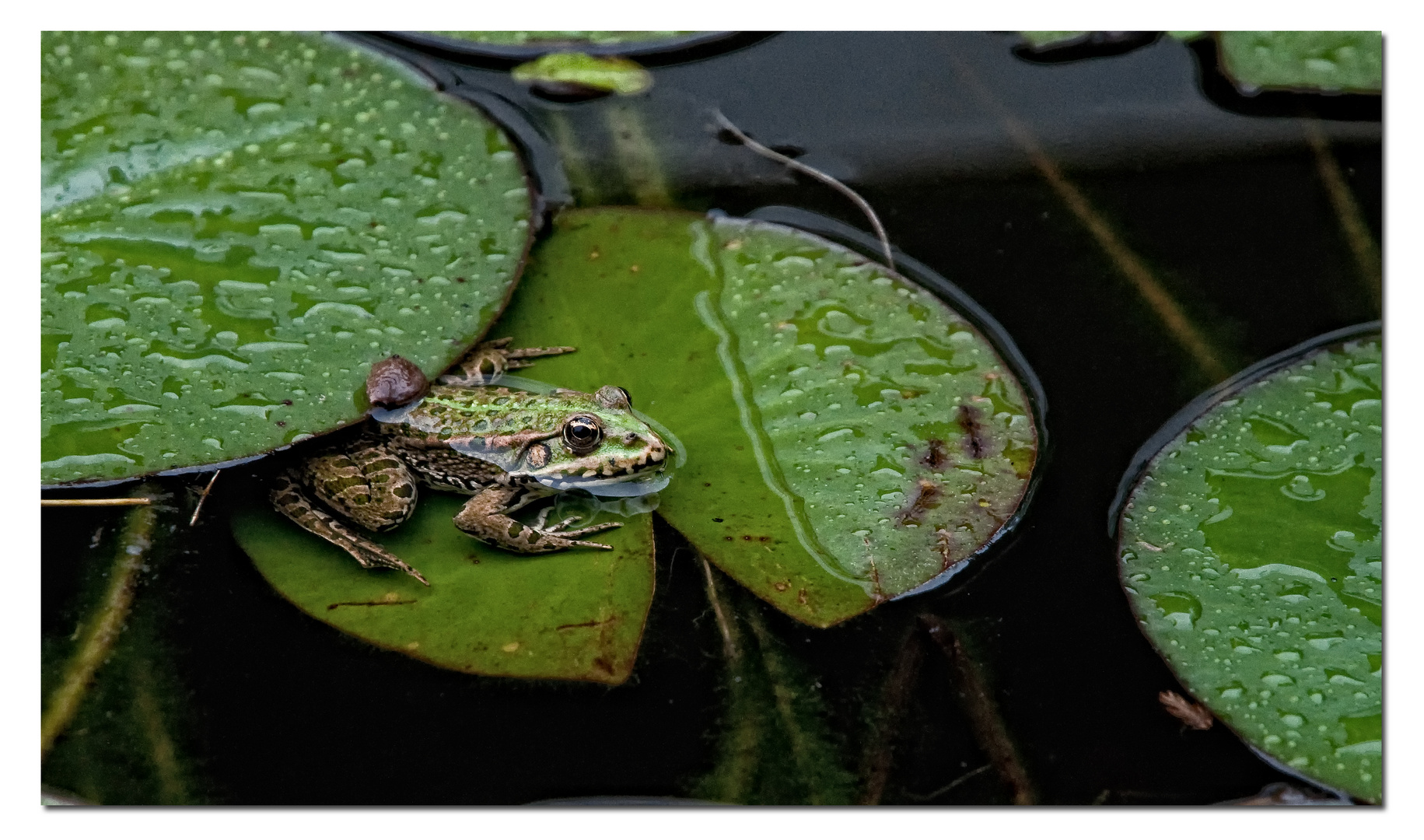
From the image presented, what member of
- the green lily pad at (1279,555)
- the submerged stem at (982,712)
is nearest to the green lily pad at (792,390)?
the submerged stem at (982,712)

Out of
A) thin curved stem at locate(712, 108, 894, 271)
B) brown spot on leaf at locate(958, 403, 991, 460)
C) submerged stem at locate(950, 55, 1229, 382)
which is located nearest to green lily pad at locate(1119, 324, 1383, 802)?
submerged stem at locate(950, 55, 1229, 382)

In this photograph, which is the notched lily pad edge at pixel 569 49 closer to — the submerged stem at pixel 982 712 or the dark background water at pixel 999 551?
the dark background water at pixel 999 551

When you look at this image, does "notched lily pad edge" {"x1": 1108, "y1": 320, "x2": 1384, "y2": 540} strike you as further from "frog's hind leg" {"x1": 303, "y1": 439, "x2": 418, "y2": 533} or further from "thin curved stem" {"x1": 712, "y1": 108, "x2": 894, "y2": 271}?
"frog's hind leg" {"x1": 303, "y1": 439, "x2": 418, "y2": 533}

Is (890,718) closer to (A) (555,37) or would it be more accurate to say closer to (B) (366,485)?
(B) (366,485)

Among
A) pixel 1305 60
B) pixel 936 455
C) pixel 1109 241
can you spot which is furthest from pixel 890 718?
pixel 1305 60

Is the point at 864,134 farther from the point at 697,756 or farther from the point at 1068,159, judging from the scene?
the point at 697,756

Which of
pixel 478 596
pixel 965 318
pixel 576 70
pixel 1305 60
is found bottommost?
pixel 478 596
